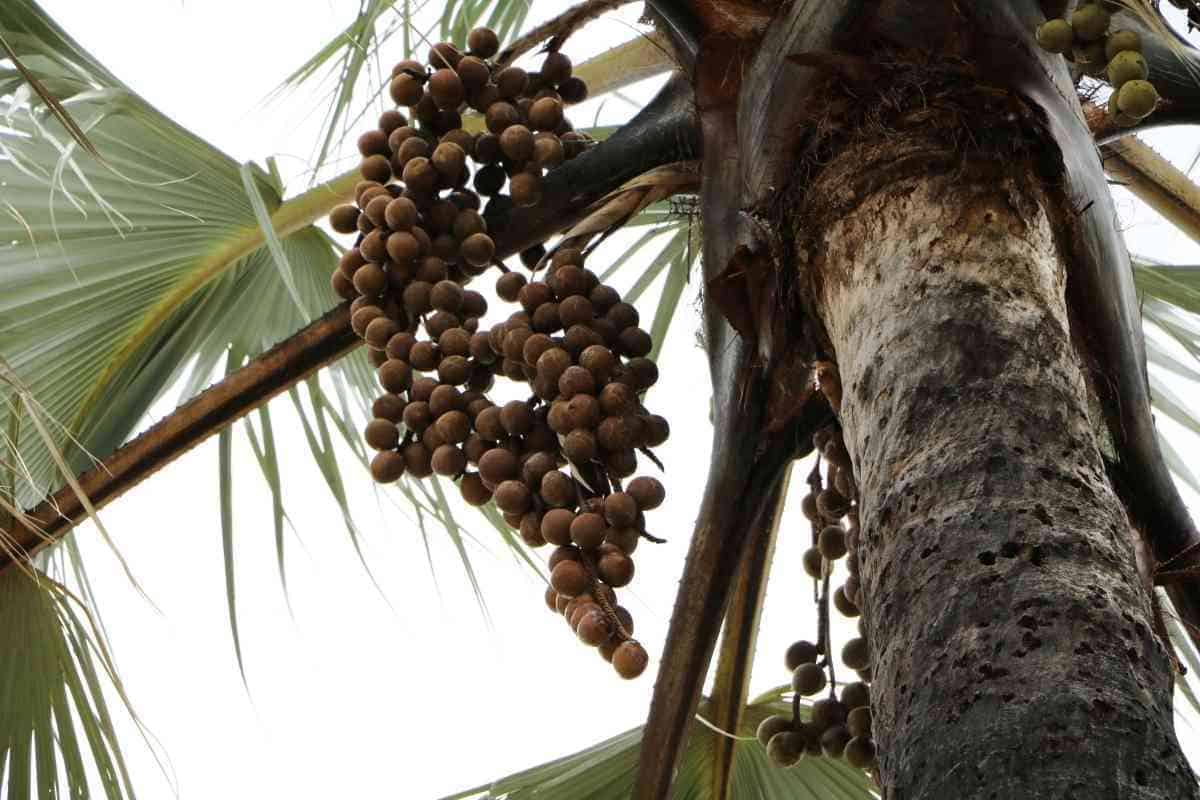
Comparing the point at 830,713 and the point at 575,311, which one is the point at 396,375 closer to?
the point at 575,311

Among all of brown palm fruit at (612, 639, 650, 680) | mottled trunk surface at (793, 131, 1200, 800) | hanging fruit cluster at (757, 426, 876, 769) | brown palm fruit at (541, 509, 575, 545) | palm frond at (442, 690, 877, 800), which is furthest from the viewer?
palm frond at (442, 690, 877, 800)

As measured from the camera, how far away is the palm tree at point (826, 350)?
109 centimetres

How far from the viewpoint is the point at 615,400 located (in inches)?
69.1

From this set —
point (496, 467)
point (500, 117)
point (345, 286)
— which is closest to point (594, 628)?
point (496, 467)

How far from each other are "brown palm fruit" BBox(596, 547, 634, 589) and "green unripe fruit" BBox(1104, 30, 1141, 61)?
0.77 m

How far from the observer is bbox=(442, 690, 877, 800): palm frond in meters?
2.54

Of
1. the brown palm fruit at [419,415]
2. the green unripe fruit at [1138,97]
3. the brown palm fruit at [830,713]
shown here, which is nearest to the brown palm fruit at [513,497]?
the brown palm fruit at [419,415]

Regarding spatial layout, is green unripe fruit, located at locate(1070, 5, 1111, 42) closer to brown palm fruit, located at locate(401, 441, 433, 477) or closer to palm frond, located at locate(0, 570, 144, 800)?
brown palm fruit, located at locate(401, 441, 433, 477)

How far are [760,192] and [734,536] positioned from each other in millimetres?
433

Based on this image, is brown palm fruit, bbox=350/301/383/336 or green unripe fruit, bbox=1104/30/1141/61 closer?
green unripe fruit, bbox=1104/30/1141/61

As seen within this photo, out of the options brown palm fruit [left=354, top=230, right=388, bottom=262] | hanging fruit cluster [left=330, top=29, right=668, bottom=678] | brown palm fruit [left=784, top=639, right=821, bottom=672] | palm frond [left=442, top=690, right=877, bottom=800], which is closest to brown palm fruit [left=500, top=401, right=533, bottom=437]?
hanging fruit cluster [left=330, top=29, right=668, bottom=678]

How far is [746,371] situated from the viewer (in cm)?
180

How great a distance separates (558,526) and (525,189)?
0.56 metres

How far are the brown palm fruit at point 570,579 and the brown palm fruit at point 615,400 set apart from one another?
0.69ft
